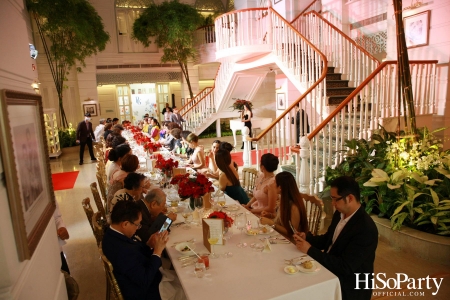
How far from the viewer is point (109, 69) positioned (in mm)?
14172

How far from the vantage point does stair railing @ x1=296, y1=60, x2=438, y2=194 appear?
448cm

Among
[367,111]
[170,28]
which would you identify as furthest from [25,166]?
[170,28]

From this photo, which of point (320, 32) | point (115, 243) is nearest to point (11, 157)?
point (115, 243)

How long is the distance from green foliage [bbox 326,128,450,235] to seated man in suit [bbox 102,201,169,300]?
8.89ft

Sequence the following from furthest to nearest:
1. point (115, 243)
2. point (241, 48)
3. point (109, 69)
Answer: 1. point (109, 69)
2. point (241, 48)
3. point (115, 243)

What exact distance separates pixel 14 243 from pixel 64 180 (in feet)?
22.3

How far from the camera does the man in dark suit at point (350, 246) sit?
196cm

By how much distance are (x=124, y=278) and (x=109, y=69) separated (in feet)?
45.0

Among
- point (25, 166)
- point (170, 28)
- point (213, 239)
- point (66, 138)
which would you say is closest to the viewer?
point (25, 166)

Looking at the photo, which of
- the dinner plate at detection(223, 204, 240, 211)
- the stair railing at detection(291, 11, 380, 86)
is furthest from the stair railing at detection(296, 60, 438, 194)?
the dinner plate at detection(223, 204, 240, 211)

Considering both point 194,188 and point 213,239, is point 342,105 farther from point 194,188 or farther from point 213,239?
point 213,239

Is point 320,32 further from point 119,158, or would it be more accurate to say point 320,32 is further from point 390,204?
point 119,158

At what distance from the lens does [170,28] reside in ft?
41.9

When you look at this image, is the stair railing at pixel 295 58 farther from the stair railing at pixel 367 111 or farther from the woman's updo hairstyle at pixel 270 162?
the woman's updo hairstyle at pixel 270 162
